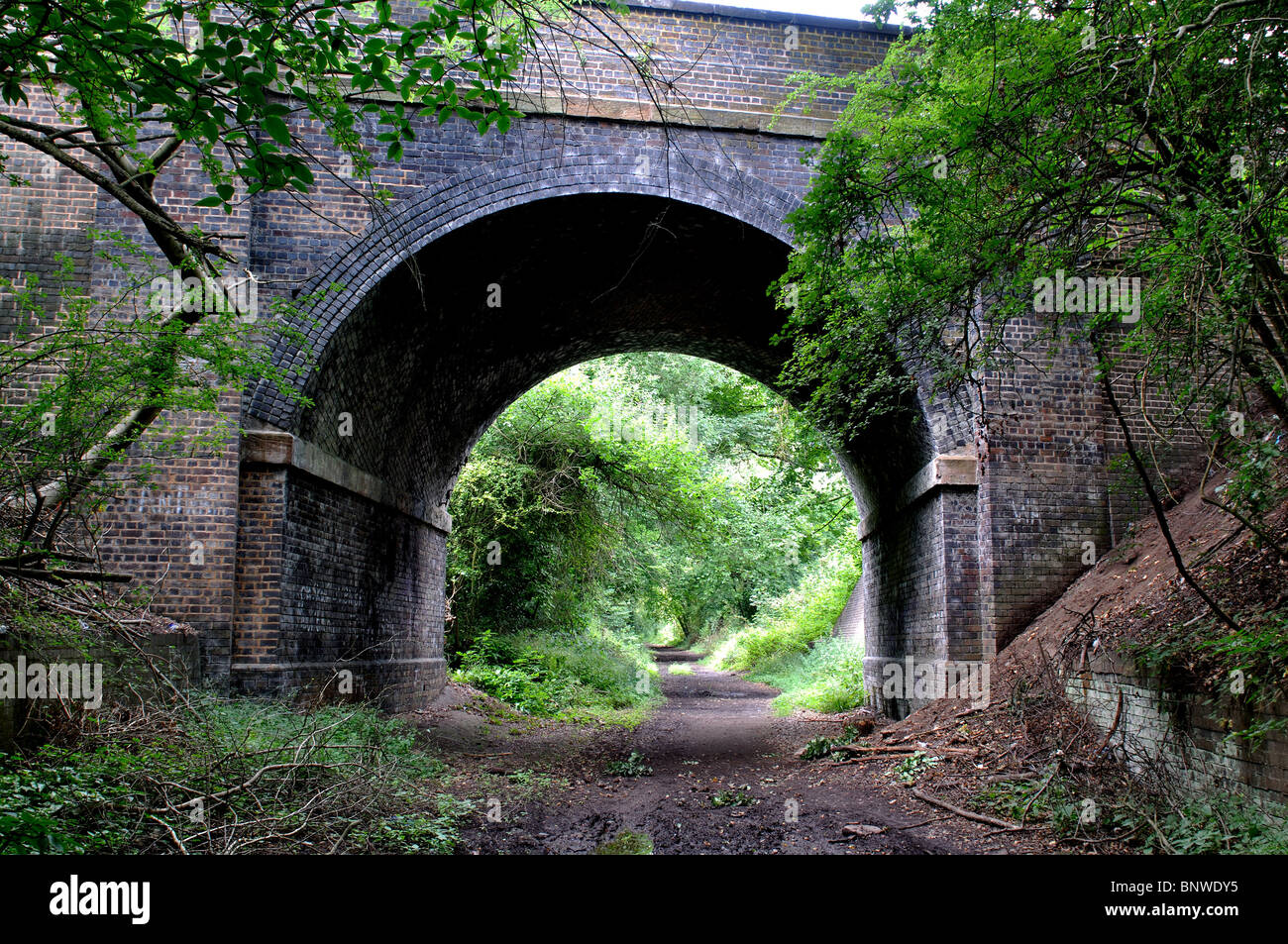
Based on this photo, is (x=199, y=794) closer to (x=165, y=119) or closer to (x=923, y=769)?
(x=165, y=119)

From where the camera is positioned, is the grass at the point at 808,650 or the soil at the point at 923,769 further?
the grass at the point at 808,650

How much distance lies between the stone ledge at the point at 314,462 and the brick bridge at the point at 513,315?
27 millimetres

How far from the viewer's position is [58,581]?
4996 millimetres

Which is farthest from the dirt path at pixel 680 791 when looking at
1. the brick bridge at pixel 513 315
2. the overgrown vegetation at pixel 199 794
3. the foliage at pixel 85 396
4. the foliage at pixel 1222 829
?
the foliage at pixel 85 396

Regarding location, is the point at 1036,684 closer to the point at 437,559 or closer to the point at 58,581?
the point at 58,581

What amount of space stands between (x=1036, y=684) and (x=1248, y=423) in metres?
3.11
